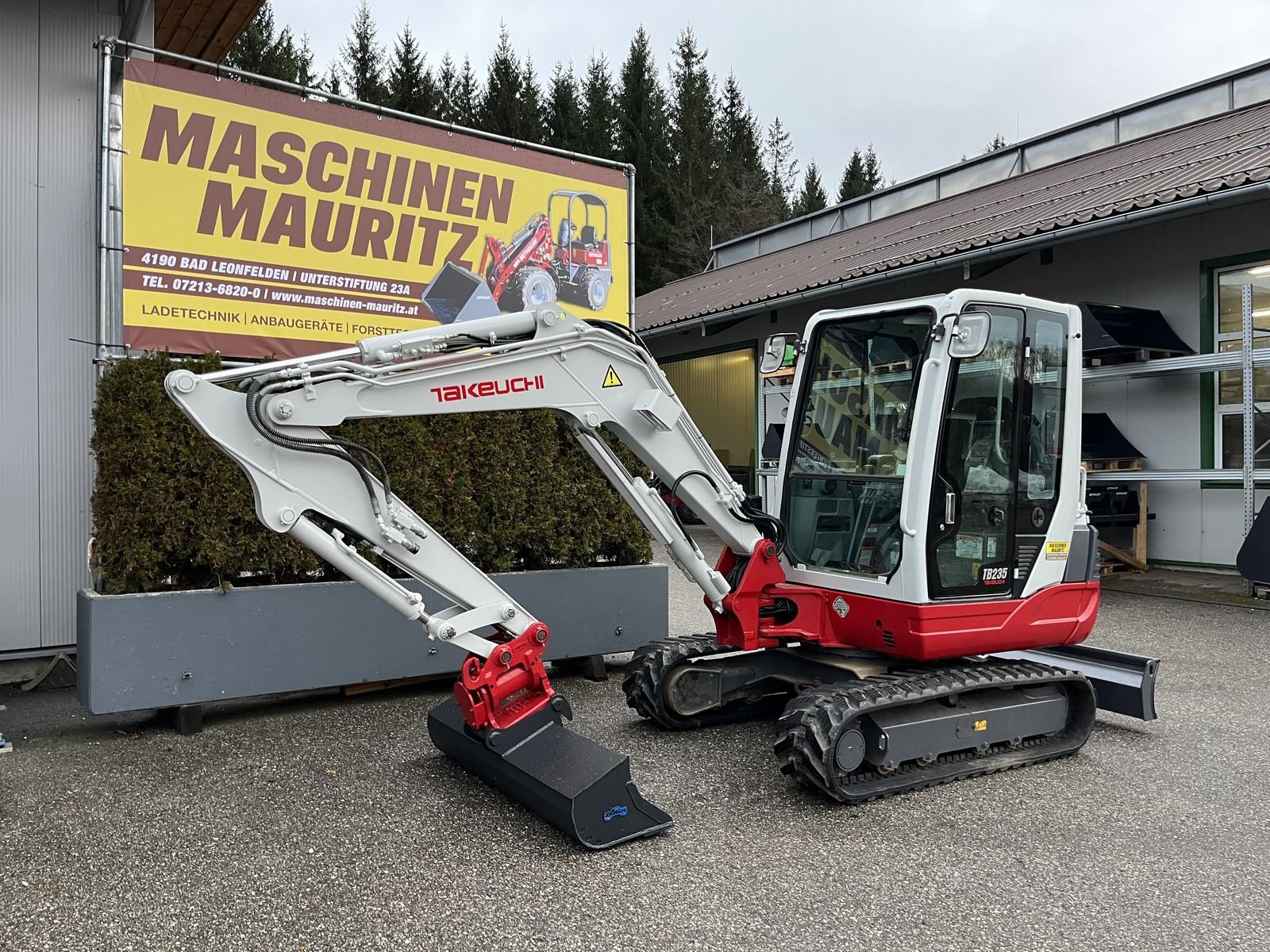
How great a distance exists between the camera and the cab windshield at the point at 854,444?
4.93 metres

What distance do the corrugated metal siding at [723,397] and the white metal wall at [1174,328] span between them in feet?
27.8

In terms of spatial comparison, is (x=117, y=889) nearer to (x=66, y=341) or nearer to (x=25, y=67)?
(x=66, y=341)

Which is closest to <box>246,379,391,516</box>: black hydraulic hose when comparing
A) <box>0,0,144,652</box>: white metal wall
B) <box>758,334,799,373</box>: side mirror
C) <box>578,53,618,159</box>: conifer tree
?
<box>758,334,799,373</box>: side mirror

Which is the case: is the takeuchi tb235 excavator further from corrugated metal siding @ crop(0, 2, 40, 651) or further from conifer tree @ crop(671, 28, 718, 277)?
conifer tree @ crop(671, 28, 718, 277)

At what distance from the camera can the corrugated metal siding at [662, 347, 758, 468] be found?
20.6 m

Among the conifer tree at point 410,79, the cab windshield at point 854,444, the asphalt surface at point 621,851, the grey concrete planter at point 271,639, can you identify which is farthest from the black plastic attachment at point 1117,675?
the conifer tree at point 410,79

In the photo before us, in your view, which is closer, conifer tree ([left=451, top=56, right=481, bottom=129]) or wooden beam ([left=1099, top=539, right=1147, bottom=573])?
wooden beam ([left=1099, top=539, right=1147, bottom=573])

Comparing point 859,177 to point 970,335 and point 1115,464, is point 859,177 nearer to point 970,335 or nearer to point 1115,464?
point 1115,464

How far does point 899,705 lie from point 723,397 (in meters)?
16.9

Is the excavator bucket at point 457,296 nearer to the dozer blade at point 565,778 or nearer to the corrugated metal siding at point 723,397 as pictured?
the dozer blade at point 565,778

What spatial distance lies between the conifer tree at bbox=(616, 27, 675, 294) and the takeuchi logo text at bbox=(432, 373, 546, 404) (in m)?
31.1

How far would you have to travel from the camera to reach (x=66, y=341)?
651cm

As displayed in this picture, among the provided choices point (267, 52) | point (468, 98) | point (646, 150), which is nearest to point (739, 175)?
point (646, 150)

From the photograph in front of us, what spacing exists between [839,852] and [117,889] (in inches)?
105
